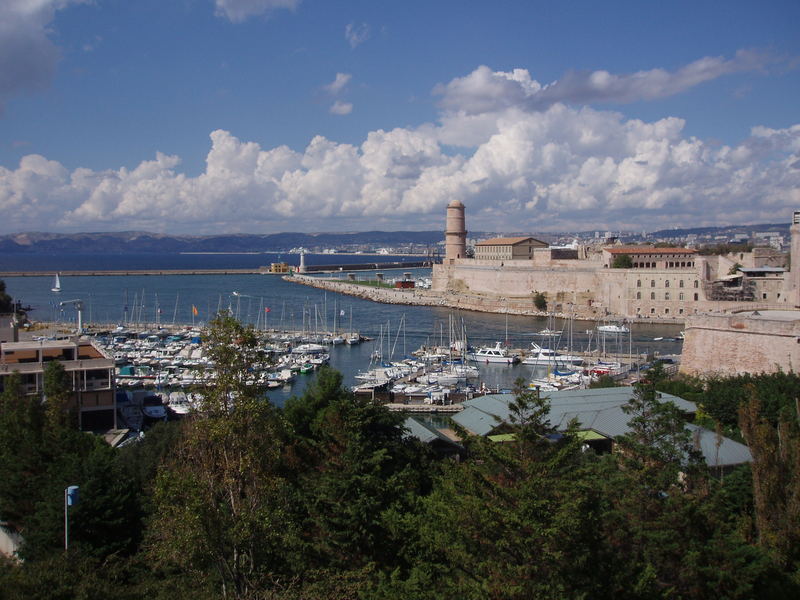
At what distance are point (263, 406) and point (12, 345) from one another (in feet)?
38.1

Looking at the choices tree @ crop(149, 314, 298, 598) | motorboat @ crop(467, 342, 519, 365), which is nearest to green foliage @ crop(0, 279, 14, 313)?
motorboat @ crop(467, 342, 519, 365)

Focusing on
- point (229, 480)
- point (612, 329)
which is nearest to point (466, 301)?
point (612, 329)

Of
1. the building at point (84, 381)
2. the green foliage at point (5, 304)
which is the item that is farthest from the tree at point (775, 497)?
the green foliage at point (5, 304)

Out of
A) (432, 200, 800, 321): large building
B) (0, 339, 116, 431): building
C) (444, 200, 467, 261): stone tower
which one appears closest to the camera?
(0, 339, 116, 431): building

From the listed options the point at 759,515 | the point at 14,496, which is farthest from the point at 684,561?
the point at 14,496

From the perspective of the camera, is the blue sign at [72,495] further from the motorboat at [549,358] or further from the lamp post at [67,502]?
the motorboat at [549,358]

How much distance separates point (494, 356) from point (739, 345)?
932cm

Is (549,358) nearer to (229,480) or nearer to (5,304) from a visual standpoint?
(229,480)

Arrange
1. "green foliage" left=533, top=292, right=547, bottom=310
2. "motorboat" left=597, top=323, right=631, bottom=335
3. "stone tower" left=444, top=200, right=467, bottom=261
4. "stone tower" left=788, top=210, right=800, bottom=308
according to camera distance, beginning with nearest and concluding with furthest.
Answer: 1. "stone tower" left=788, top=210, right=800, bottom=308
2. "motorboat" left=597, top=323, right=631, bottom=335
3. "green foliage" left=533, top=292, right=547, bottom=310
4. "stone tower" left=444, top=200, right=467, bottom=261

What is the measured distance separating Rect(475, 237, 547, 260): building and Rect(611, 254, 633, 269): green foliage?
24.7 feet

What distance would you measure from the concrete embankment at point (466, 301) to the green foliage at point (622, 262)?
3.76m

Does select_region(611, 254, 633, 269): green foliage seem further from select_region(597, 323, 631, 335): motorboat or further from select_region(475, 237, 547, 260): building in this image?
select_region(597, 323, 631, 335): motorboat

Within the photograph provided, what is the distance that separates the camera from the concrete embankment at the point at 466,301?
34.8 m

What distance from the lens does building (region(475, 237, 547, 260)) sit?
1838 inches
